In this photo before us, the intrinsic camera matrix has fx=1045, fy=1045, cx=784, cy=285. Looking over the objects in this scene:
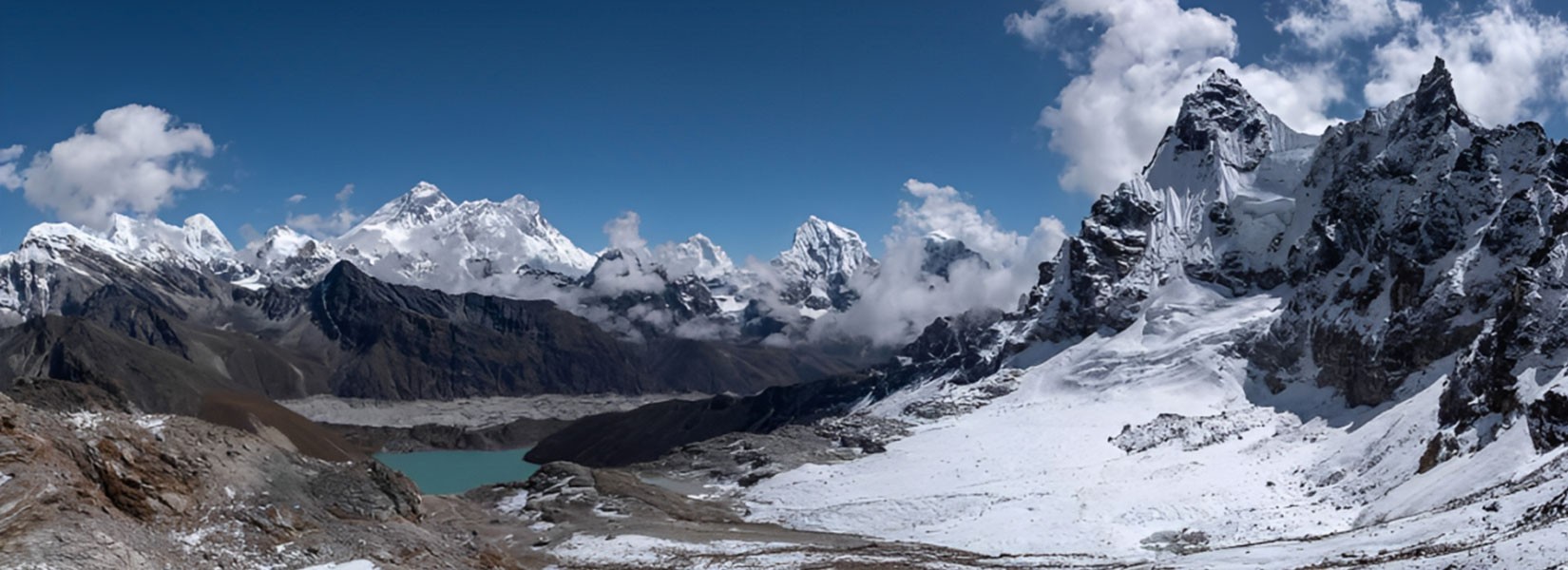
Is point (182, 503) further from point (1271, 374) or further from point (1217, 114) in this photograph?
point (1217, 114)

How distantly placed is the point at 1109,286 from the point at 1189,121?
41.6m

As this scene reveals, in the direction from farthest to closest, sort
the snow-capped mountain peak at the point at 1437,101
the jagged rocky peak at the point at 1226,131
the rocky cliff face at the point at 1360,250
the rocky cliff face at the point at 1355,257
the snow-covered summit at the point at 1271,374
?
the jagged rocky peak at the point at 1226,131 → the snow-capped mountain peak at the point at 1437,101 → the rocky cliff face at the point at 1360,250 → the rocky cliff face at the point at 1355,257 → the snow-covered summit at the point at 1271,374

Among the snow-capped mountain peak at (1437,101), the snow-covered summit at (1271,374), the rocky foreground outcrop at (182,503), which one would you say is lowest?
the rocky foreground outcrop at (182,503)

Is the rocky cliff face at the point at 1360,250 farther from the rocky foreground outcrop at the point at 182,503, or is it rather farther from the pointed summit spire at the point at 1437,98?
the rocky foreground outcrop at the point at 182,503

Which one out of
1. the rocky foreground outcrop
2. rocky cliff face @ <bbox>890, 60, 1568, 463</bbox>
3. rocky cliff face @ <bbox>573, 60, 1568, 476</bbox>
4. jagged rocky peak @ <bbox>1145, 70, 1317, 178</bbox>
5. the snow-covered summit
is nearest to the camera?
the rocky foreground outcrop

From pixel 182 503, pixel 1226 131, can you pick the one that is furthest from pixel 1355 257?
pixel 182 503

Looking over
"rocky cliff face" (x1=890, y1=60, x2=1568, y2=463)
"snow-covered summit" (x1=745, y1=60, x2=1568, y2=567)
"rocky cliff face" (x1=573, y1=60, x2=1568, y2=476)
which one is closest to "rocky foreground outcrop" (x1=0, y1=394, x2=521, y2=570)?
"snow-covered summit" (x1=745, y1=60, x2=1568, y2=567)

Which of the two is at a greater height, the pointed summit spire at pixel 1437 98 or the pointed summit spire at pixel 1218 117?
the pointed summit spire at pixel 1218 117

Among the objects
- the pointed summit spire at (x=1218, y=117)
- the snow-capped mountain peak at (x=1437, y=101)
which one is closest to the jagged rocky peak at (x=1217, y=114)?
the pointed summit spire at (x=1218, y=117)

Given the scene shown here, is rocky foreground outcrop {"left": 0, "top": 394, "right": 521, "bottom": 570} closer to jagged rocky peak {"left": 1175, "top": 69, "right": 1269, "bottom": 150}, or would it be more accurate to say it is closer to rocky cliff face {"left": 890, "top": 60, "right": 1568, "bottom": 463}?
rocky cliff face {"left": 890, "top": 60, "right": 1568, "bottom": 463}

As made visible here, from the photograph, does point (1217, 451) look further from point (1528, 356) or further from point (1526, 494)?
point (1526, 494)

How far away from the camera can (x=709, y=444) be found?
132 meters

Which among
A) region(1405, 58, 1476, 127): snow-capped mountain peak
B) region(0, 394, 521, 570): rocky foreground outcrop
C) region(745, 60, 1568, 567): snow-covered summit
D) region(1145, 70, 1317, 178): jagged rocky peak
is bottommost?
region(0, 394, 521, 570): rocky foreground outcrop

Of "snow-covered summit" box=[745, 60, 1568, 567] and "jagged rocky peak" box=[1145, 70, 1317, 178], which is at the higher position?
"jagged rocky peak" box=[1145, 70, 1317, 178]
